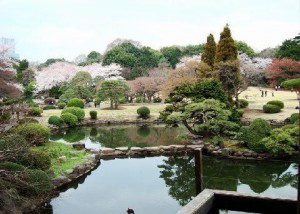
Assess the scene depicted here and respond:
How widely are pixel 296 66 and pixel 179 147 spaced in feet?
58.0

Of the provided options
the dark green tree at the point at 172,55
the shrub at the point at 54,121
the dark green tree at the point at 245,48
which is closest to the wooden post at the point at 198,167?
the shrub at the point at 54,121

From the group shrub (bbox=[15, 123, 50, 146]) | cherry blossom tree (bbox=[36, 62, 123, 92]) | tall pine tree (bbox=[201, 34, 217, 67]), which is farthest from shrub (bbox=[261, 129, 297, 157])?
cherry blossom tree (bbox=[36, 62, 123, 92])

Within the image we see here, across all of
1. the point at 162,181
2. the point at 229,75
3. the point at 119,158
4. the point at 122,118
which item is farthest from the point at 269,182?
the point at 122,118

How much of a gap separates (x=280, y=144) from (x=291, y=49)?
23922mm

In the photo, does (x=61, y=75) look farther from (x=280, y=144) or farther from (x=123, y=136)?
(x=280, y=144)

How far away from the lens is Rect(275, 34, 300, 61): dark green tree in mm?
33000

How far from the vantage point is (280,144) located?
12.8 metres

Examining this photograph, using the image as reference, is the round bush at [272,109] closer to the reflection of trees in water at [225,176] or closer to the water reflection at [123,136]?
the water reflection at [123,136]

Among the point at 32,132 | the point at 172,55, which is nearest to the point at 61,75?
the point at 172,55

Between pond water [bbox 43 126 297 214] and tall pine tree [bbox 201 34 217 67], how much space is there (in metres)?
15.3

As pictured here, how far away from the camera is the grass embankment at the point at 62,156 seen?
1181 cm

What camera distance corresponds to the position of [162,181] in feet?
38.2

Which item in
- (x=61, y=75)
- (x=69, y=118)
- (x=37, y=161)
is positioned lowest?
(x=37, y=161)

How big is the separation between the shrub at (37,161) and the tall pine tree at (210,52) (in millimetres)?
20323
